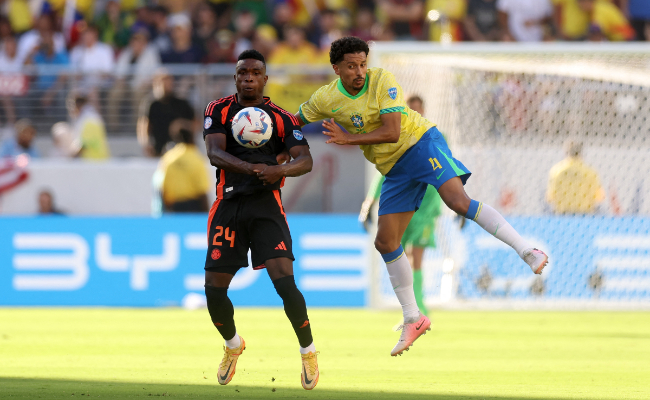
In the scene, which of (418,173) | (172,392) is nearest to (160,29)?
(418,173)

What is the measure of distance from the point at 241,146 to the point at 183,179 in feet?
24.9

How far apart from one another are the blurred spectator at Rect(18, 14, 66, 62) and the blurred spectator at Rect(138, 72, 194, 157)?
316cm

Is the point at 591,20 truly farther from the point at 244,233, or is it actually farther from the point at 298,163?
the point at 244,233

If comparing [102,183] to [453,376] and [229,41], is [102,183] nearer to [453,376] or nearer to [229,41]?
[229,41]

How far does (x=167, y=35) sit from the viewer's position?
54.4 feet

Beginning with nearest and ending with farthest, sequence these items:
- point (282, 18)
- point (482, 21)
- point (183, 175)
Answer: point (183, 175), point (482, 21), point (282, 18)

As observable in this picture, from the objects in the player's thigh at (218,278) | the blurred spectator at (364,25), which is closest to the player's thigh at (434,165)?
the player's thigh at (218,278)

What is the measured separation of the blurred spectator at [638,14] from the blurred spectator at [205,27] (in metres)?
7.32

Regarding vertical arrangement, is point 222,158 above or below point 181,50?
below

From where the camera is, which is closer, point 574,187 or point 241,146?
point 241,146

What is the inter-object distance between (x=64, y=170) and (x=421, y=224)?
281 inches

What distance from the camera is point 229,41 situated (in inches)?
651

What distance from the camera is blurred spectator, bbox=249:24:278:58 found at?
16.2m

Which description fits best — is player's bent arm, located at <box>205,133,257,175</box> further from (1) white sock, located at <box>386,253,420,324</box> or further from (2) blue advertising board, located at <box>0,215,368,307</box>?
(2) blue advertising board, located at <box>0,215,368,307</box>
